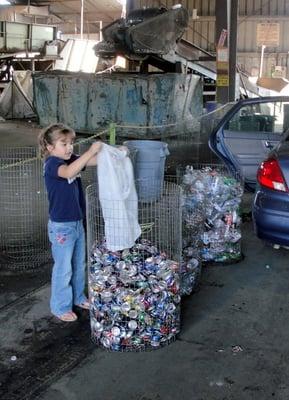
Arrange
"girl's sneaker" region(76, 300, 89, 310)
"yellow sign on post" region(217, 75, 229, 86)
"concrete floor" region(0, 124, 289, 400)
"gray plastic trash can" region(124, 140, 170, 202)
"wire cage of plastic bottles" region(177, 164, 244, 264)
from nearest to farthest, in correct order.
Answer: "concrete floor" region(0, 124, 289, 400) < "girl's sneaker" region(76, 300, 89, 310) < "wire cage of plastic bottles" region(177, 164, 244, 264) < "gray plastic trash can" region(124, 140, 170, 202) < "yellow sign on post" region(217, 75, 229, 86)

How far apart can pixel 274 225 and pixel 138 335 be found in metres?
1.88

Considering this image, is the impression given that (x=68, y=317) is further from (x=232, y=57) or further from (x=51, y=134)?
(x=232, y=57)

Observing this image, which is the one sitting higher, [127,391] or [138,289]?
[138,289]

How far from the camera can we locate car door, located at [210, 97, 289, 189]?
7.36 m

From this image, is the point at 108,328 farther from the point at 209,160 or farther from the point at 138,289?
the point at 209,160

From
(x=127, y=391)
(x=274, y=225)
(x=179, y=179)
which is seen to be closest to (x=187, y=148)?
(x=179, y=179)

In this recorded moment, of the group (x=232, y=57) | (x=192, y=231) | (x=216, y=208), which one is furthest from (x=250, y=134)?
(x=232, y=57)

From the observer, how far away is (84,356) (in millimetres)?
3480

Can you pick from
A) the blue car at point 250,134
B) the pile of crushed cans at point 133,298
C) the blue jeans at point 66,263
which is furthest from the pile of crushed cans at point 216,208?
the pile of crushed cans at point 133,298

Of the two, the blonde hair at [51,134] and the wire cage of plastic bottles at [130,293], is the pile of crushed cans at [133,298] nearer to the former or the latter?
the wire cage of plastic bottles at [130,293]

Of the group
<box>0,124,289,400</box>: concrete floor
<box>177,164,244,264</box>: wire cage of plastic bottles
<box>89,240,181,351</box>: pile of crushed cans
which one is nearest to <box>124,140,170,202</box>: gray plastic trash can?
<box>177,164,244,264</box>: wire cage of plastic bottles

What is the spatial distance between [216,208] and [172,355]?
6.29 ft

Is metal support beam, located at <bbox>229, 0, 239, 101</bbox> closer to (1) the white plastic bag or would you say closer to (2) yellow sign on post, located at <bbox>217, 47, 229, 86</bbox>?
(2) yellow sign on post, located at <bbox>217, 47, 229, 86</bbox>

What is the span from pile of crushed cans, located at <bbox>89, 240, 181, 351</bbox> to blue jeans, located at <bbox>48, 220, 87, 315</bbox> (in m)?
0.31
